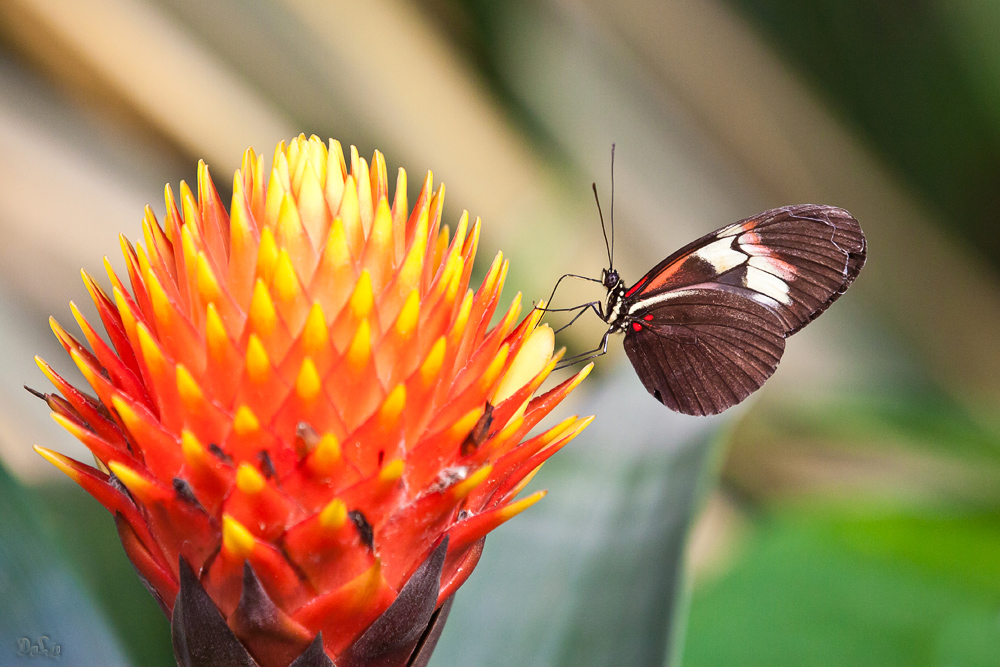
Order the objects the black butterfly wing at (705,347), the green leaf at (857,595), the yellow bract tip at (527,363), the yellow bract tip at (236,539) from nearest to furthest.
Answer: the yellow bract tip at (236,539) < the yellow bract tip at (527,363) < the black butterfly wing at (705,347) < the green leaf at (857,595)

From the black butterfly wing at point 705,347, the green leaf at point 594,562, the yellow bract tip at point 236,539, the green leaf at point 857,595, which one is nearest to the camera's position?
the yellow bract tip at point 236,539

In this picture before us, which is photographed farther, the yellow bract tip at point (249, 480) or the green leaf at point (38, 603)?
the green leaf at point (38, 603)

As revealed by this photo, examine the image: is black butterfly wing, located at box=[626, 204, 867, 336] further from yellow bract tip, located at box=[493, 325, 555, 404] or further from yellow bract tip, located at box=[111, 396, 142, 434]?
yellow bract tip, located at box=[111, 396, 142, 434]

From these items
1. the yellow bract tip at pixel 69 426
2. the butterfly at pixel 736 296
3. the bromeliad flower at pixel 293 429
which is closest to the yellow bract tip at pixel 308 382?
the bromeliad flower at pixel 293 429

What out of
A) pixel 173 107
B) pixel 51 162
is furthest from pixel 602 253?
pixel 51 162

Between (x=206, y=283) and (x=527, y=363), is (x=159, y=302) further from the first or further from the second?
(x=527, y=363)

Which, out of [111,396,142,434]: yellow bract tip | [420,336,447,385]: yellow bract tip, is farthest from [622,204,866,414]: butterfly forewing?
[111,396,142,434]: yellow bract tip

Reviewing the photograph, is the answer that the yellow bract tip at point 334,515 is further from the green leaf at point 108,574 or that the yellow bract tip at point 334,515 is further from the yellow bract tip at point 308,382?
the green leaf at point 108,574
